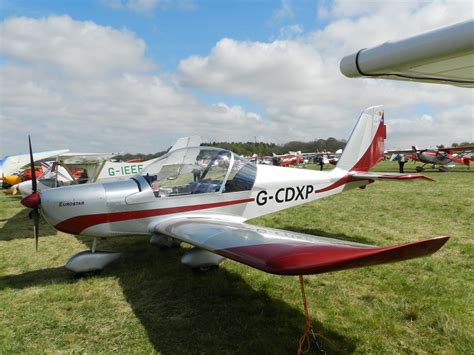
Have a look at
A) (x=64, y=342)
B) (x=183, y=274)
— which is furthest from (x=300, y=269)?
(x=183, y=274)

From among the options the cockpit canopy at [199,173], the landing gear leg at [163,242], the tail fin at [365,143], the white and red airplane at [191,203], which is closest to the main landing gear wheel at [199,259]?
the white and red airplane at [191,203]

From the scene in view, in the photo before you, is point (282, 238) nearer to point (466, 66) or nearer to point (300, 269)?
point (300, 269)

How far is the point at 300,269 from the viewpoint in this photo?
74.4 inches

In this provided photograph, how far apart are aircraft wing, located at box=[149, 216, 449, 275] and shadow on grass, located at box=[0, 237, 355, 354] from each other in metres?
0.78

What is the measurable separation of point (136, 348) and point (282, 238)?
1619 mm

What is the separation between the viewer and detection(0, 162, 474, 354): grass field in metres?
2.74

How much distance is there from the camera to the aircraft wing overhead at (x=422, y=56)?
1.05 meters

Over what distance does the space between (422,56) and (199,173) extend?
3935 millimetres

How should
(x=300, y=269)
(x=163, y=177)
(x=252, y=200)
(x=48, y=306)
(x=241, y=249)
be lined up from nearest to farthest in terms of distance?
1. (x=300, y=269)
2. (x=241, y=249)
3. (x=48, y=306)
4. (x=163, y=177)
5. (x=252, y=200)

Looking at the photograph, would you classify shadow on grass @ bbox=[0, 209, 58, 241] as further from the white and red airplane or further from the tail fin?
the tail fin

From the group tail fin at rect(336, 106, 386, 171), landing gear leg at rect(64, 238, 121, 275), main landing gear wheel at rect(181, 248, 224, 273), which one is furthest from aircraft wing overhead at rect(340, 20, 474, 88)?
tail fin at rect(336, 106, 386, 171)

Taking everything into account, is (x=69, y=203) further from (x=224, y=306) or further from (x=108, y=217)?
(x=224, y=306)

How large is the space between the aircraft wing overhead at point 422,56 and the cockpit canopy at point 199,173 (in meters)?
3.40

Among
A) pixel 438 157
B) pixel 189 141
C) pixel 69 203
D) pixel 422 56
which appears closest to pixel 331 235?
pixel 69 203
